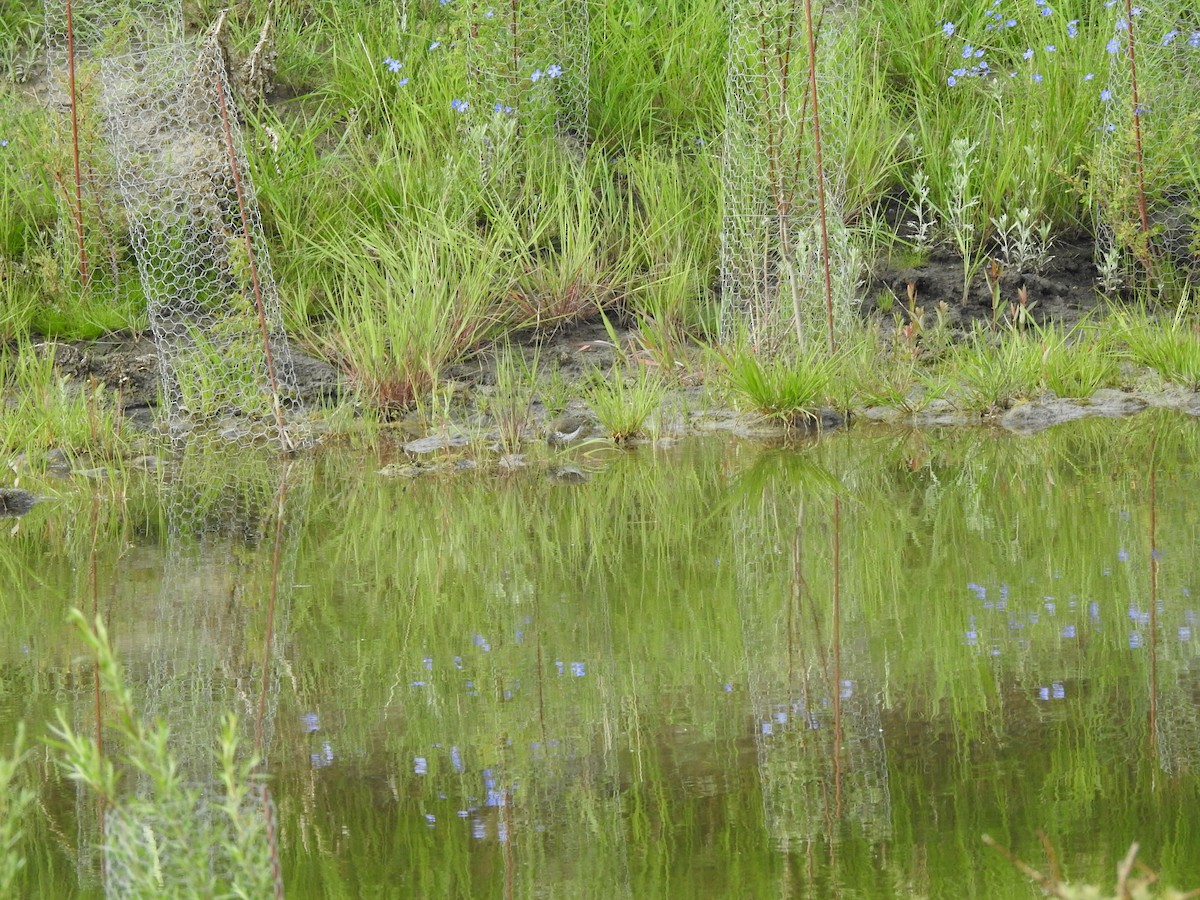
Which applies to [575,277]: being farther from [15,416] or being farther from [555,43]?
[15,416]

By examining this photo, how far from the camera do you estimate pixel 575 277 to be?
6.88 metres

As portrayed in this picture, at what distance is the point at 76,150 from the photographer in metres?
6.70

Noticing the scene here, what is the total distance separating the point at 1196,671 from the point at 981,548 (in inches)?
39.6

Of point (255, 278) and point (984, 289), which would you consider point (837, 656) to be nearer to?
point (255, 278)

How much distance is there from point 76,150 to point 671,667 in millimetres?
4797

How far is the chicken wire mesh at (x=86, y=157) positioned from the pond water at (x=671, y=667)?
2.44 m

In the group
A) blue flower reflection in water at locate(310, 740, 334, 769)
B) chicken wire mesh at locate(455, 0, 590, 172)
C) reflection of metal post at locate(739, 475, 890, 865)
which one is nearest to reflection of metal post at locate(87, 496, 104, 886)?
blue flower reflection in water at locate(310, 740, 334, 769)

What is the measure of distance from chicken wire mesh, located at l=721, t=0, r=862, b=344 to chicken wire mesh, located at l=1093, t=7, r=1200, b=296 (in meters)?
1.20

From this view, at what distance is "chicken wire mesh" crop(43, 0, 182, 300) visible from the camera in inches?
272

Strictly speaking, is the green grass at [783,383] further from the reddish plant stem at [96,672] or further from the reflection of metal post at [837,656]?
the reddish plant stem at [96,672]

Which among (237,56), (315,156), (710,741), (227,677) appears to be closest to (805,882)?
(710,741)

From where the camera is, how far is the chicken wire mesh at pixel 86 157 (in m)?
6.90

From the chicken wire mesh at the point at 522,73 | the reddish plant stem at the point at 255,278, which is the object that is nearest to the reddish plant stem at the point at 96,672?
the reddish plant stem at the point at 255,278

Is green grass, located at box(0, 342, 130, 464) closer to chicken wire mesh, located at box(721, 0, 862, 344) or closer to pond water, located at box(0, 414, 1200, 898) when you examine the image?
pond water, located at box(0, 414, 1200, 898)
